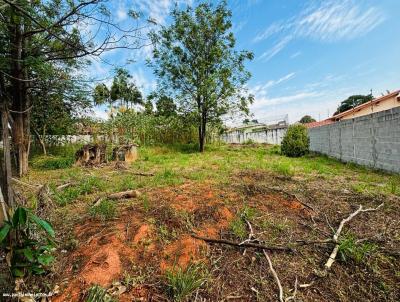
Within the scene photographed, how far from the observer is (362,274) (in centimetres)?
212

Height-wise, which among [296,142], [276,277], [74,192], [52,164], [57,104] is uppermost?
[57,104]

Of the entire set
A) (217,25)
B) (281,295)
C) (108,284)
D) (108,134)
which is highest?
(217,25)

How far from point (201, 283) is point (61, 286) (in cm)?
108

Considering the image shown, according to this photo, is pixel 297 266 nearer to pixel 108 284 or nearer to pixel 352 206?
pixel 108 284

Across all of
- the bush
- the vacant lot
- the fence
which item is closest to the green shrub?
the vacant lot

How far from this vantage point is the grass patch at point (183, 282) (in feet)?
6.07

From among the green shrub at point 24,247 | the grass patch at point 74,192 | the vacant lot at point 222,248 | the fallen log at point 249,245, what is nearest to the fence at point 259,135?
the grass patch at point 74,192

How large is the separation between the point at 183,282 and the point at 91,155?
8.85 meters

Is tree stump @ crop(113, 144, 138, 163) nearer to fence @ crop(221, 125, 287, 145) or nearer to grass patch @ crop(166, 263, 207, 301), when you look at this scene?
fence @ crop(221, 125, 287, 145)

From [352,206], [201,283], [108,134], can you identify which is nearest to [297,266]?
[201,283]

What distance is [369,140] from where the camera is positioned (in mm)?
7434

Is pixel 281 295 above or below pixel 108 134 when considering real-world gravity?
below

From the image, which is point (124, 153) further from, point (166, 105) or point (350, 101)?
point (350, 101)

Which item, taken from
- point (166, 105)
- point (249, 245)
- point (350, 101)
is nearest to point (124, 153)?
point (166, 105)
